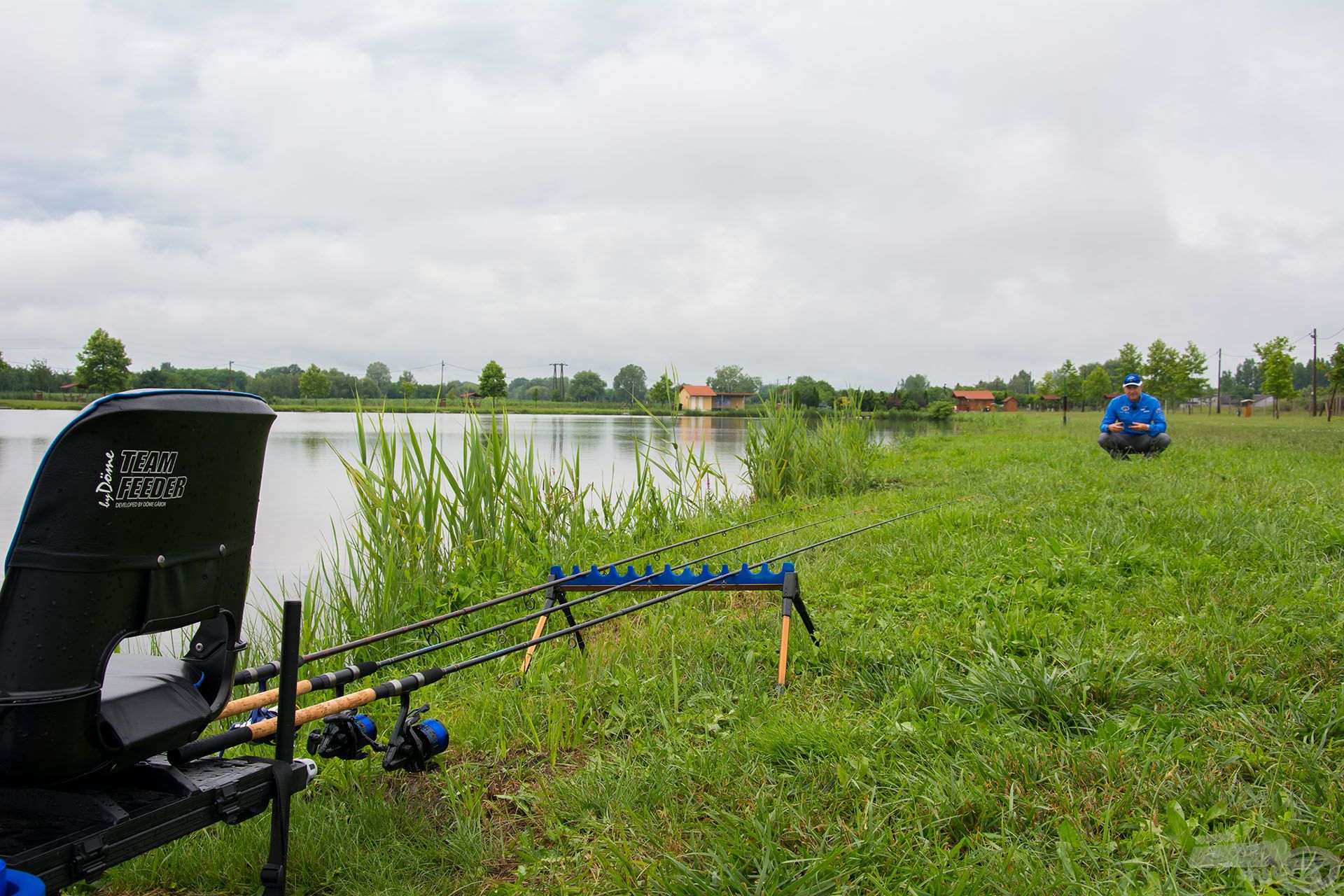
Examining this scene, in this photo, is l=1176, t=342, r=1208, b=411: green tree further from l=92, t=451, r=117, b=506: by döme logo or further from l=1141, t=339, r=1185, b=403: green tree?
l=92, t=451, r=117, b=506: by döme logo

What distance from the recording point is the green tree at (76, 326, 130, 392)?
1886 cm

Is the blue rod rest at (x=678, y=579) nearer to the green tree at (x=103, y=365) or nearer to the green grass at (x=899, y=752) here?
the green grass at (x=899, y=752)

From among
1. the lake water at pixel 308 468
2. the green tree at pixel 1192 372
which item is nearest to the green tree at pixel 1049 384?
the green tree at pixel 1192 372

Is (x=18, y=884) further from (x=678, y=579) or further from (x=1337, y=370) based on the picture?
(x=1337, y=370)

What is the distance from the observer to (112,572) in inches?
54.2

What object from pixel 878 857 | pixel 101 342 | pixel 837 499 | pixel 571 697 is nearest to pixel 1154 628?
pixel 878 857

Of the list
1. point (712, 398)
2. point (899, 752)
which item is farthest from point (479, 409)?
point (712, 398)

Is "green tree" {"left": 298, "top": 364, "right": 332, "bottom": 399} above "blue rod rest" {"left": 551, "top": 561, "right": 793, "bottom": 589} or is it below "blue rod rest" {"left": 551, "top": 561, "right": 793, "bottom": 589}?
above

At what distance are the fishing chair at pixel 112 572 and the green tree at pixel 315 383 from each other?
34.5 meters

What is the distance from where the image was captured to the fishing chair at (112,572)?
1320mm

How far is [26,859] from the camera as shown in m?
1.32

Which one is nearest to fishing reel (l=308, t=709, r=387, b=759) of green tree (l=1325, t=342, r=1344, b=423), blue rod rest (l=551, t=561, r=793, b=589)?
blue rod rest (l=551, t=561, r=793, b=589)

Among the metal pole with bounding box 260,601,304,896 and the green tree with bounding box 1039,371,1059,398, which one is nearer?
the metal pole with bounding box 260,601,304,896

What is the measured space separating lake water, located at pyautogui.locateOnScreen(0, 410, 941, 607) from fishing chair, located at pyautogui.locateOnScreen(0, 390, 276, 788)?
3.8 inches
